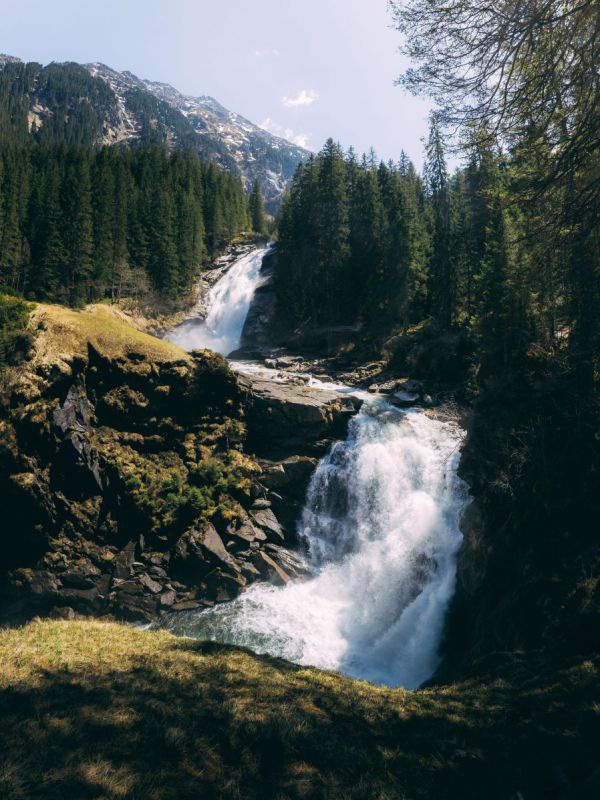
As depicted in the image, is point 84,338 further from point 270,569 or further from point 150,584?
point 270,569

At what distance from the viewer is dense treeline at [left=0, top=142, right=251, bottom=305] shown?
46.8 metres

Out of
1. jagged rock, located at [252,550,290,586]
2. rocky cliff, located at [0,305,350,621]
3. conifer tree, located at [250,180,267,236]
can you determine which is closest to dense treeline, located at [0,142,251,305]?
conifer tree, located at [250,180,267,236]

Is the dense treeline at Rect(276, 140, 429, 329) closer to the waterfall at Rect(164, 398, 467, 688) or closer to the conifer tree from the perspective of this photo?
the waterfall at Rect(164, 398, 467, 688)

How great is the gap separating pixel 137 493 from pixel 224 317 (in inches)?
1517

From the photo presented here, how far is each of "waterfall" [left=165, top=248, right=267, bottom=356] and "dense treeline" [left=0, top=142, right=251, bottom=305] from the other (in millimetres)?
4158

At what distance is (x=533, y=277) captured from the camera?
10.0 m

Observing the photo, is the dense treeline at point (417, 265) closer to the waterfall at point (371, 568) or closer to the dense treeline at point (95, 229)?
the waterfall at point (371, 568)

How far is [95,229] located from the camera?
5141 centimetres

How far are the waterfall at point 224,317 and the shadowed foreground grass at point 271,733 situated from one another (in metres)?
44.7

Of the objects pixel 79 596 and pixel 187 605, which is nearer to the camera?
pixel 79 596

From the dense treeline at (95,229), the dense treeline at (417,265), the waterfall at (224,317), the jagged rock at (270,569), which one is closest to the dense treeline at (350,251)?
the dense treeline at (417,265)

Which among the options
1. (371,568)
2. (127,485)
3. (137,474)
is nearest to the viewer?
(371,568)

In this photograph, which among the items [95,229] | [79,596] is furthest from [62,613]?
[95,229]

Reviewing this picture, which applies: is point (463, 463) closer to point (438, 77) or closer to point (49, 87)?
point (438, 77)
